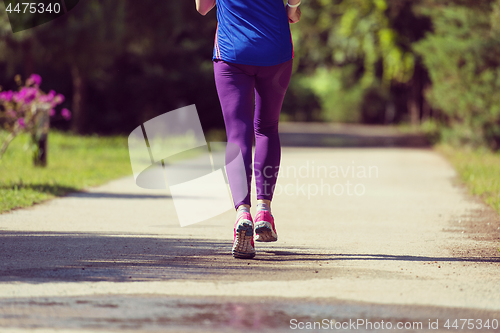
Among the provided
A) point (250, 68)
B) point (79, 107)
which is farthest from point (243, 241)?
point (79, 107)

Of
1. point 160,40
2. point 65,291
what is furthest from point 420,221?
point 160,40

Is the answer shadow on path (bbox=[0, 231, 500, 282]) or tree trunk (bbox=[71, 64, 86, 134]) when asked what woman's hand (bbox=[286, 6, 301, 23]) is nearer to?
shadow on path (bbox=[0, 231, 500, 282])

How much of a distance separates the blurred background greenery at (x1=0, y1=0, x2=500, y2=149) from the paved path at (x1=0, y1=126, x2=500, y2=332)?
26.6ft

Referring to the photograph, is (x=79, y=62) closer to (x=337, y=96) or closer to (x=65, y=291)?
(x=65, y=291)

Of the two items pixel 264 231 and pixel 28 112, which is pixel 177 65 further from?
pixel 264 231

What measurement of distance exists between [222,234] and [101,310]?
7.74 feet

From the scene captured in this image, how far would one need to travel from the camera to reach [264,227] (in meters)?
4.41

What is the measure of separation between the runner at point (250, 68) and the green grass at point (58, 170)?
2.60 meters

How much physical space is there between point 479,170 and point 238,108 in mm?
7271

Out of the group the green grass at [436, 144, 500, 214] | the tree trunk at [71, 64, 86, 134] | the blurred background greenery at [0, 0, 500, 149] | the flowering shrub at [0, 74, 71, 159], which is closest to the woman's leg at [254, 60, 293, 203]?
the green grass at [436, 144, 500, 214]

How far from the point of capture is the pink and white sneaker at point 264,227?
4418 mm

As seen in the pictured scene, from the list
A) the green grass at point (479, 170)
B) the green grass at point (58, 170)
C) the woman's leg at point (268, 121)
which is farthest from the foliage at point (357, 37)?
the woman's leg at point (268, 121)

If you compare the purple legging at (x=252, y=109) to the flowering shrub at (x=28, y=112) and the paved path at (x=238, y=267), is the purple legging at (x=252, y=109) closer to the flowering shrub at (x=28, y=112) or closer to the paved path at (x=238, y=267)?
the paved path at (x=238, y=267)

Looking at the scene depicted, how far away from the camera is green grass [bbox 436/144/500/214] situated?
8.14m
